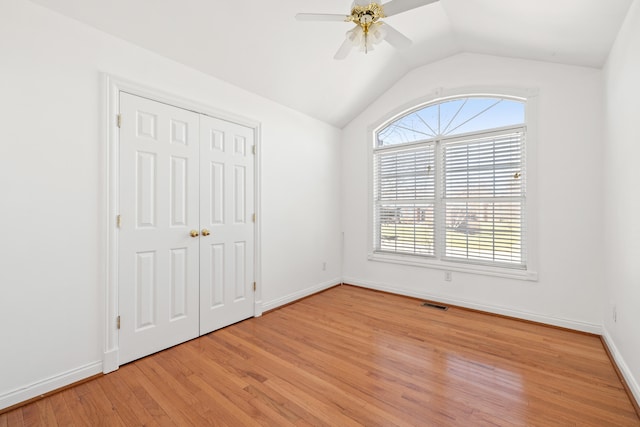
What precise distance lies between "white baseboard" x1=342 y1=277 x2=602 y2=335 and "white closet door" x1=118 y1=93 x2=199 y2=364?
2.58 m

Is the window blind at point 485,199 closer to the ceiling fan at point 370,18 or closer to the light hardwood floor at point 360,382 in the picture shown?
the light hardwood floor at point 360,382

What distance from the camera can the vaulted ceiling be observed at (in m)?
2.12

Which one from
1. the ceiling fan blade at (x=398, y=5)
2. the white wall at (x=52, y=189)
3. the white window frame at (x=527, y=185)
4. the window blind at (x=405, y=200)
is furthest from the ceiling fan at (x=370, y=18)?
the window blind at (x=405, y=200)

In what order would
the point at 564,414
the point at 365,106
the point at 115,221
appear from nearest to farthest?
the point at 564,414 → the point at 115,221 → the point at 365,106

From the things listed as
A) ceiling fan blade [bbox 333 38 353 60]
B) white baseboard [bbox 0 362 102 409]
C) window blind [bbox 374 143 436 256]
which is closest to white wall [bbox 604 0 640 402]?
window blind [bbox 374 143 436 256]

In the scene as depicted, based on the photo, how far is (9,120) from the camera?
5.80ft

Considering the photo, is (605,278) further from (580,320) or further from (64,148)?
(64,148)

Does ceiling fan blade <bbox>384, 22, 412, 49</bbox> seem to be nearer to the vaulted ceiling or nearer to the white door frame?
the vaulted ceiling

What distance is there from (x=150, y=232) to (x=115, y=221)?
275 millimetres

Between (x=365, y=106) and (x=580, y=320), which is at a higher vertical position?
(x=365, y=106)

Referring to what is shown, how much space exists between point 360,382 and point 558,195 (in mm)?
2773

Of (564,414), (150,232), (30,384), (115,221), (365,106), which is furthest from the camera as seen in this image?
(365,106)

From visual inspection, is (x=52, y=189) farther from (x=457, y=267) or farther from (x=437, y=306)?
(x=457, y=267)

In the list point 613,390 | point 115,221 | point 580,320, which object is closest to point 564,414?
point 613,390
